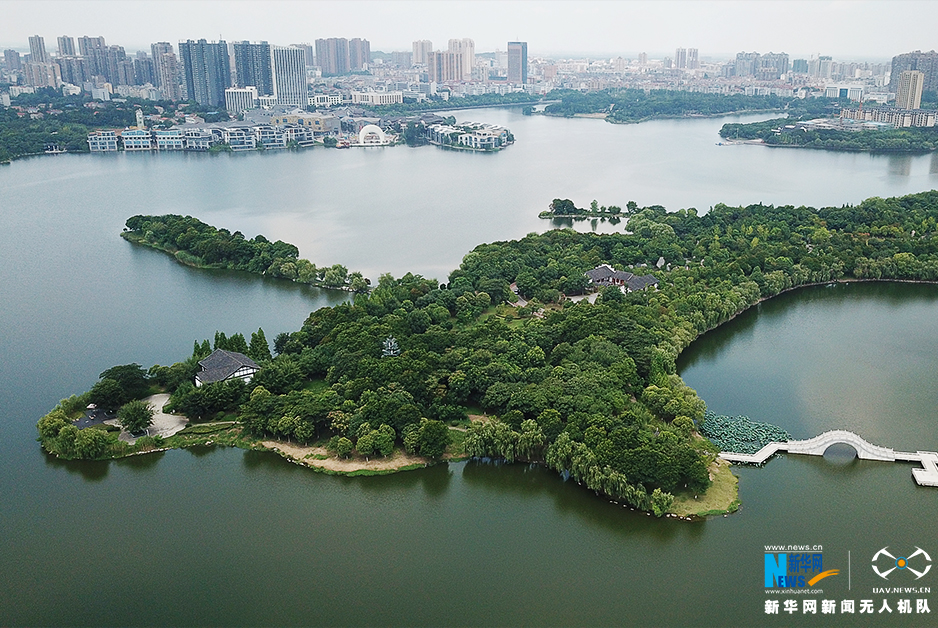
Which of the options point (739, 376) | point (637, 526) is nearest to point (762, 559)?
point (637, 526)

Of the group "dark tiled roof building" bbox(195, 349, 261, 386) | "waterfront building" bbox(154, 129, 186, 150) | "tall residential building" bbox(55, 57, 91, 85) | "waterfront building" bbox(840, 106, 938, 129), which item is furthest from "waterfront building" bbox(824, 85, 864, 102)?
"dark tiled roof building" bbox(195, 349, 261, 386)

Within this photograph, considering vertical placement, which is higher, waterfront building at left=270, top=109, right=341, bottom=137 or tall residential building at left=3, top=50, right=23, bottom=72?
tall residential building at left=3, top=50, right=23, bottom=72

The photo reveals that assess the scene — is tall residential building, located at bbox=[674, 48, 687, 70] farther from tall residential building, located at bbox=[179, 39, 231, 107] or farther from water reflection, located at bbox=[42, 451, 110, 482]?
water reflection, located at bbox=[42, 451, 110, 482]

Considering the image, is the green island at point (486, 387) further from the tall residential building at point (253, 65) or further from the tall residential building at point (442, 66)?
the tall residential building at point (442, 66)

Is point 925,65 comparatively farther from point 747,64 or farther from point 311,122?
point 311,122

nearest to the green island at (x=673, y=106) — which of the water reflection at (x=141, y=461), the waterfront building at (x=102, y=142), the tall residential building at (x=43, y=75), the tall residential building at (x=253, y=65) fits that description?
the tall residential building at (x=253, y=65)

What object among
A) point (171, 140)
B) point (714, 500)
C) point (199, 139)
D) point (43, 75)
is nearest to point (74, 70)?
point (43, 75)
